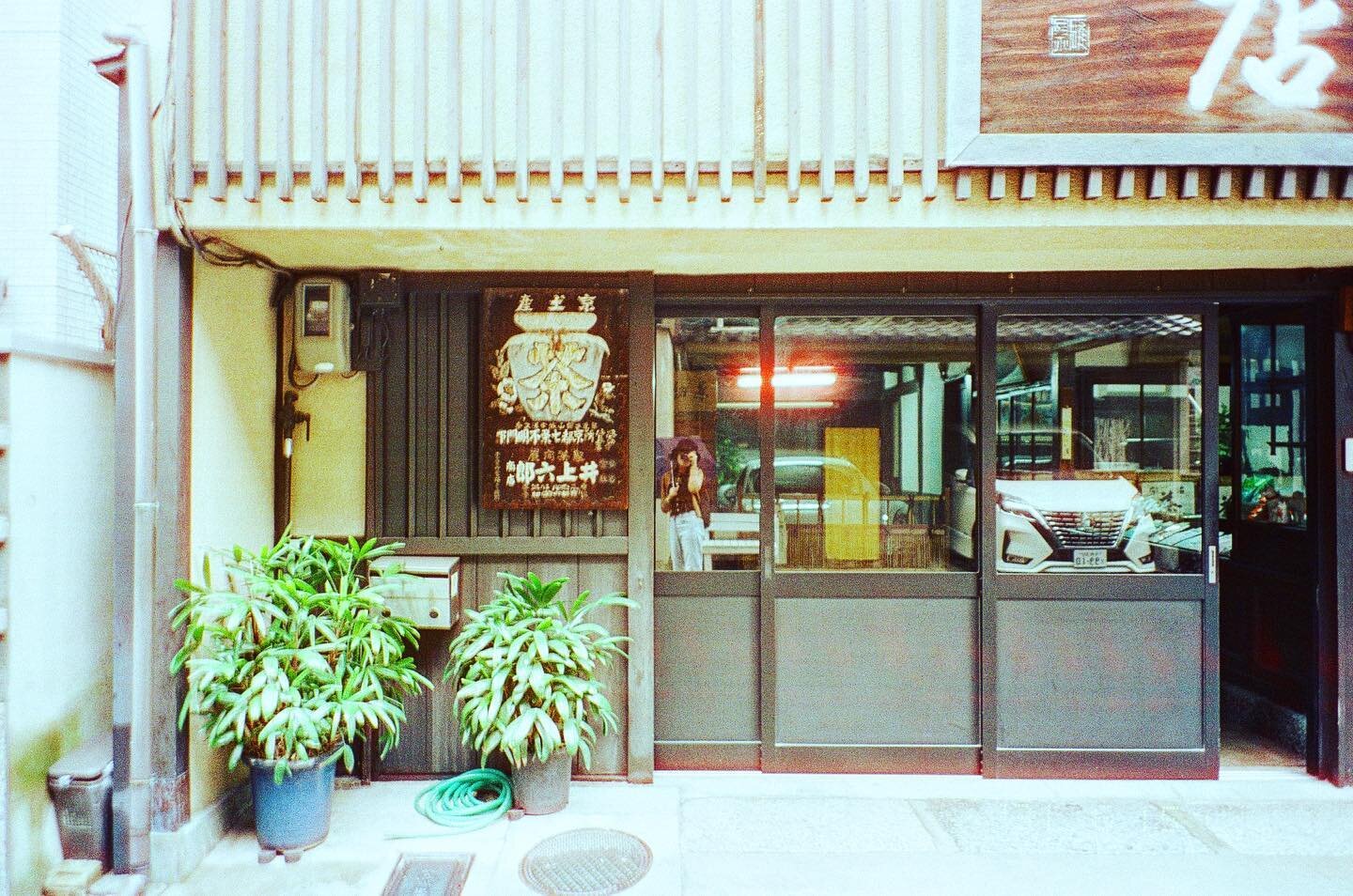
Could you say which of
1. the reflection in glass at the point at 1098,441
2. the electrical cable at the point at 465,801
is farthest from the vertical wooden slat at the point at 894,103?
the electrical cable at the point at 465,801

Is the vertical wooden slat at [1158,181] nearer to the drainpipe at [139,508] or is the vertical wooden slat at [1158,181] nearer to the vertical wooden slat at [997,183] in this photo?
the vertical wooden slat at [997,183]

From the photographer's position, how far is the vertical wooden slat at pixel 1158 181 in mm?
3697

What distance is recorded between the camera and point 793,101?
12.2 feet

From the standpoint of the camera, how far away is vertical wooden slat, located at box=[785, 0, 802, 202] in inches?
146

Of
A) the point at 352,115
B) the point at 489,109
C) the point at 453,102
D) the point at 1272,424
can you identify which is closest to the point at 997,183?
the point at 489,109

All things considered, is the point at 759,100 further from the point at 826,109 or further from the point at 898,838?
the point at 898,838

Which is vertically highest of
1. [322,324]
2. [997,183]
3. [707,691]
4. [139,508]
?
[997,183]

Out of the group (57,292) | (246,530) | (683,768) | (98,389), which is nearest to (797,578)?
(683,768)

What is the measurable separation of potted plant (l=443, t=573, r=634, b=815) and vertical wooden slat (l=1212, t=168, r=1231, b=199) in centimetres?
376

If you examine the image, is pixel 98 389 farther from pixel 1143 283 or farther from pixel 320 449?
pixel 1143 283

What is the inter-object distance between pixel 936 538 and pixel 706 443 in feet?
5.37

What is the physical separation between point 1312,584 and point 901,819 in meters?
3.17

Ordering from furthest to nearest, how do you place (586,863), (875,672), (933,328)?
(933,328) → (875,672) → (586,863)

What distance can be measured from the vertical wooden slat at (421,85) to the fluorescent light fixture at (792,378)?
224cm
